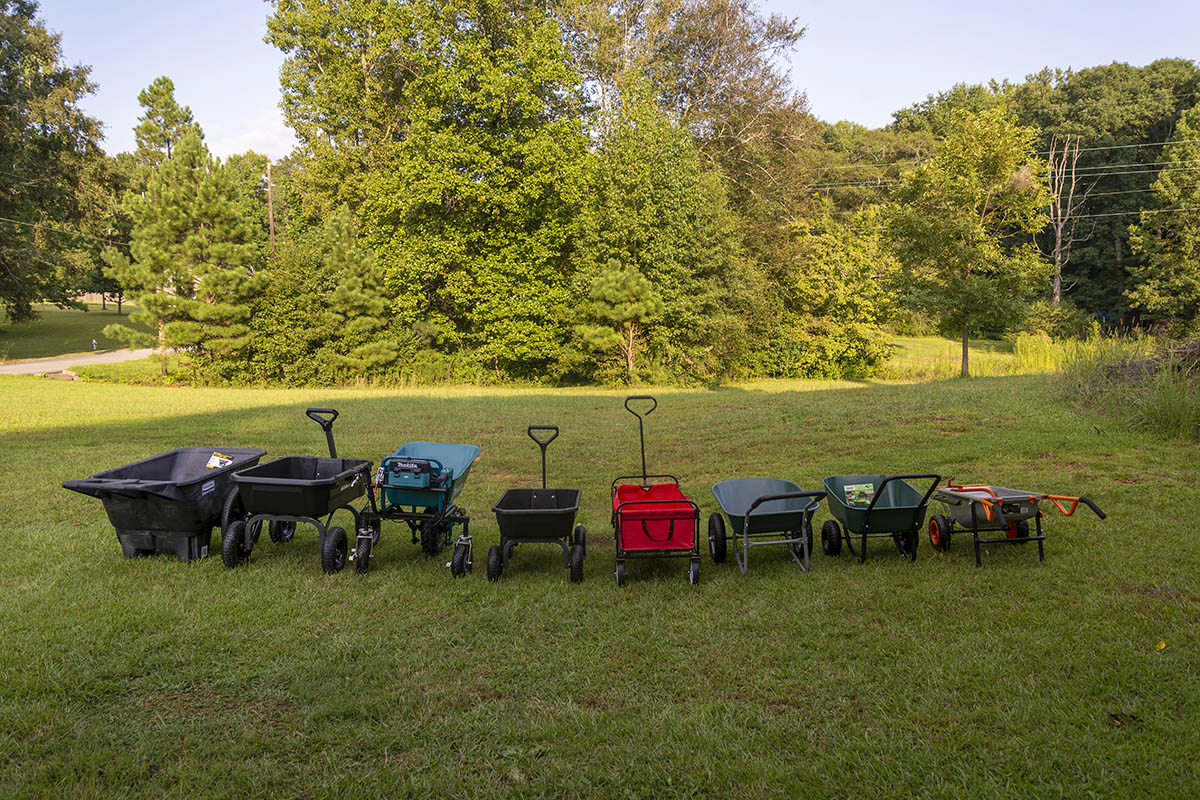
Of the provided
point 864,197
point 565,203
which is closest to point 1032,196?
point 565,203

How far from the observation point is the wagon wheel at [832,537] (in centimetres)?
552

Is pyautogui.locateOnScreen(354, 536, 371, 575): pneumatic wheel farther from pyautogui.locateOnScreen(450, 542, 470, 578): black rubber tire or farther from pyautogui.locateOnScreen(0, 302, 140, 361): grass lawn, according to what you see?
pyautogui.locateOnScreen(0, 302, 140, 361): grass lawn

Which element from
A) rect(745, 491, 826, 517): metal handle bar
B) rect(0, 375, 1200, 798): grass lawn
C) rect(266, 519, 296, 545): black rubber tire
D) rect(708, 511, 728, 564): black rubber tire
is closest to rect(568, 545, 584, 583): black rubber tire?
rect(0, 375, 1200, 798): grass lawn

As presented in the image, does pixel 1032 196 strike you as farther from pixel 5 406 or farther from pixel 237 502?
pixel 5 406

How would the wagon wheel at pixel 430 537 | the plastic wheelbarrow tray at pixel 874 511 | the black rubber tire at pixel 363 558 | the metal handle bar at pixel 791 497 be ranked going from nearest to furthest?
the metal handle bar at pixel 791 497 → the plastic wheelbarrow tray at pixel 874 511 → the black rubber tire at pixel 363 558 → the wagon wheel at pixel 430 537

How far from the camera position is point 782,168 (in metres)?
28.3

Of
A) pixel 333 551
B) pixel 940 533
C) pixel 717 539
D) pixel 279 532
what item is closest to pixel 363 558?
pixel 333 551

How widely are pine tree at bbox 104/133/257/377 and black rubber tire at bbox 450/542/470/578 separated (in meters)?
19.4

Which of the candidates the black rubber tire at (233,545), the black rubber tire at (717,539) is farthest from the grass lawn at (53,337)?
the black rubber tire at (717,539)

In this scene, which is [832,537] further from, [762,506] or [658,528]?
[658,528]

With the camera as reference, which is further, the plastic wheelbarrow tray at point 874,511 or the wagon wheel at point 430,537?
the wagon wheel at point 430,537

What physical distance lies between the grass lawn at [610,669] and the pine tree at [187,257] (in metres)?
16.2

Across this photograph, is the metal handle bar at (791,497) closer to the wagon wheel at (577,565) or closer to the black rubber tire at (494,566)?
the wagon wheel at (577,565)

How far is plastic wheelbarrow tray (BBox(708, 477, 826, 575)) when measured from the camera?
16.9 feet
